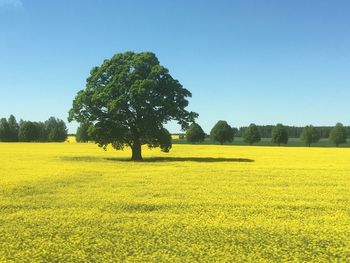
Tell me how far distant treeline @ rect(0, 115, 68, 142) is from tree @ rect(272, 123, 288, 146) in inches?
2878

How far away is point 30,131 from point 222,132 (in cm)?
6031

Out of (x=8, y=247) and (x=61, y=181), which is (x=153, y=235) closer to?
(x=8, y=247)

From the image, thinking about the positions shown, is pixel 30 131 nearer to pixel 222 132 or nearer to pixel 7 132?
pixel 7 132

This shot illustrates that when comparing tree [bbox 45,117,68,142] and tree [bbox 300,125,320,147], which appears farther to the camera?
tree [bbox 45,117,68,142]

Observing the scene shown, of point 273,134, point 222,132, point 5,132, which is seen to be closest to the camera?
point 273,134

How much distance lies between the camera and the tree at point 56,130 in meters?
154

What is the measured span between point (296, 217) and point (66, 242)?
7594 mm

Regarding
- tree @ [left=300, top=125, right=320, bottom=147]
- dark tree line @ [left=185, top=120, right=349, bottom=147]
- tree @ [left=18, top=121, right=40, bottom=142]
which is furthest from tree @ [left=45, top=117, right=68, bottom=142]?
tree @ [left=300, top=125, right=320, bottom=147]

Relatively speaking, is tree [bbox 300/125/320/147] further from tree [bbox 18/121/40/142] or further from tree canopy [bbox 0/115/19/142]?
tree canopy [bbox 0/115/19/142]

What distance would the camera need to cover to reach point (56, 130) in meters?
156

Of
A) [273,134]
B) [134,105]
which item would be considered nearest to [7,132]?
[273,134]

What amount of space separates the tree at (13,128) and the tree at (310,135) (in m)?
91.6

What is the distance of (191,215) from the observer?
14711mm

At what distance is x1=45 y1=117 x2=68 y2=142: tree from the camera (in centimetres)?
15412
